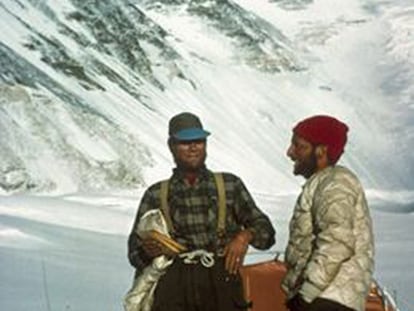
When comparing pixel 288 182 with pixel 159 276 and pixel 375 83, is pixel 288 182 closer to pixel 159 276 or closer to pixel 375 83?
pixel 375 83

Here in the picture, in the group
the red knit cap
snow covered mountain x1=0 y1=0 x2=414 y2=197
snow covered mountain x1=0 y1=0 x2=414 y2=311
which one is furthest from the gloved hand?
snow covered mountain x1=0 y1=0 x2=414 y2=197

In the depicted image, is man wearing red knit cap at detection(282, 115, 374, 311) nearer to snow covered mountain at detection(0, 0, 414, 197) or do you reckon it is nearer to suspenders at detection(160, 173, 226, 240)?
suspenders at detection(160, 173, 226, 240)

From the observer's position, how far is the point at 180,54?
20.3 ft

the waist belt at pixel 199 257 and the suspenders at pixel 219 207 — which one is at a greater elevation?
the suspenders at pixel 219 207

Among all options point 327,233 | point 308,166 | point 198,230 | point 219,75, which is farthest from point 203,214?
point 219,75

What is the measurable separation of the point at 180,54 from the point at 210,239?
11.6 ft

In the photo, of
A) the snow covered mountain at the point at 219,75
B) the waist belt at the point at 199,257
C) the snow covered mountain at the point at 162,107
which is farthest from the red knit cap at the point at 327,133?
the snow covered mountain at the point at 219,75

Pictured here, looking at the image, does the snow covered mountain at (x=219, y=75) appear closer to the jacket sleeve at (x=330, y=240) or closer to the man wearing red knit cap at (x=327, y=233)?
the man wearing red knit cap at (x=327, y=233)

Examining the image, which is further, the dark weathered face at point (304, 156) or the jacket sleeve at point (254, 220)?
the jacket sleeve at point (254, 220)

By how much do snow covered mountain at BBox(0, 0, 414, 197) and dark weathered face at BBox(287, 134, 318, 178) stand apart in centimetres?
320

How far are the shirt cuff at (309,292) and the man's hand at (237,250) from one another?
0.89 feet

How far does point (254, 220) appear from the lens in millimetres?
2748

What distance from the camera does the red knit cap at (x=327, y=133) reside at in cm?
255

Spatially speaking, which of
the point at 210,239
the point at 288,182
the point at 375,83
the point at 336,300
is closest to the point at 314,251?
the point at 336,300
